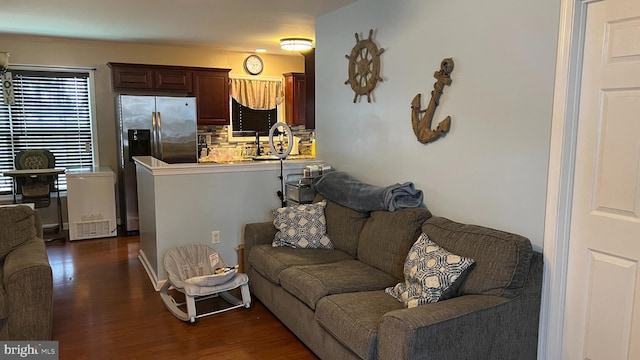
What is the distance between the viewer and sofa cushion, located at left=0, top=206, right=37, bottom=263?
3150 mm

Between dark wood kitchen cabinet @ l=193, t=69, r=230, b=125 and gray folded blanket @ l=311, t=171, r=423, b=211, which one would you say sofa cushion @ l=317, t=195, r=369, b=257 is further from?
dark wood kitchen cabinet @ l=193, t=69, r=230, b=125

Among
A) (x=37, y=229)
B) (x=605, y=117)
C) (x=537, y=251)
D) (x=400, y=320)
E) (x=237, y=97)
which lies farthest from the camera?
(x=237, y=97)

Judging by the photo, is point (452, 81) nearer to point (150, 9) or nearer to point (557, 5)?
point (557, 5)

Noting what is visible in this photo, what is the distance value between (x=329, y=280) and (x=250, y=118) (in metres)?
4.81

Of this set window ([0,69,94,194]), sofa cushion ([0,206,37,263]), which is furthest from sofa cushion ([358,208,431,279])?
window ([0,69,94,194])

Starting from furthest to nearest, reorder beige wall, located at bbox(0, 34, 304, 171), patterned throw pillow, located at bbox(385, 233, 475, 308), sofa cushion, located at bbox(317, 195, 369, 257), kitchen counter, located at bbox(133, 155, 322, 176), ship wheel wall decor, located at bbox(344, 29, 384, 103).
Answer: beige wall, located at bbox(0, 34, 304, 171)
kitchen counter, located at bbox(133, 155, 322, 176)
ship wheel wall decor, located at bbox(344, 29, 384, 103)
sofa cushion, located at bbox(317, 195, 369, 257)
patterned throw pillow, located at bbox(385, 233, 475, 308)

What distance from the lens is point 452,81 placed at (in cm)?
296

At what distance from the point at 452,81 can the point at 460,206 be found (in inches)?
31.1

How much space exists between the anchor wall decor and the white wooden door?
2.85ft

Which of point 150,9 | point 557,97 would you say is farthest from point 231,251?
point 557,97

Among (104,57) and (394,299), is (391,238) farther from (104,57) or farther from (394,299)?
(104,57)

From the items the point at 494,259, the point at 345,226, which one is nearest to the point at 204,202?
the point at 345,226

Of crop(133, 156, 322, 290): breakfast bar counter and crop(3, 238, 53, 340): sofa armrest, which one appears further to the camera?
crop(133, 156, 322, 290): breakfast bar counter

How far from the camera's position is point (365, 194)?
343 cm
